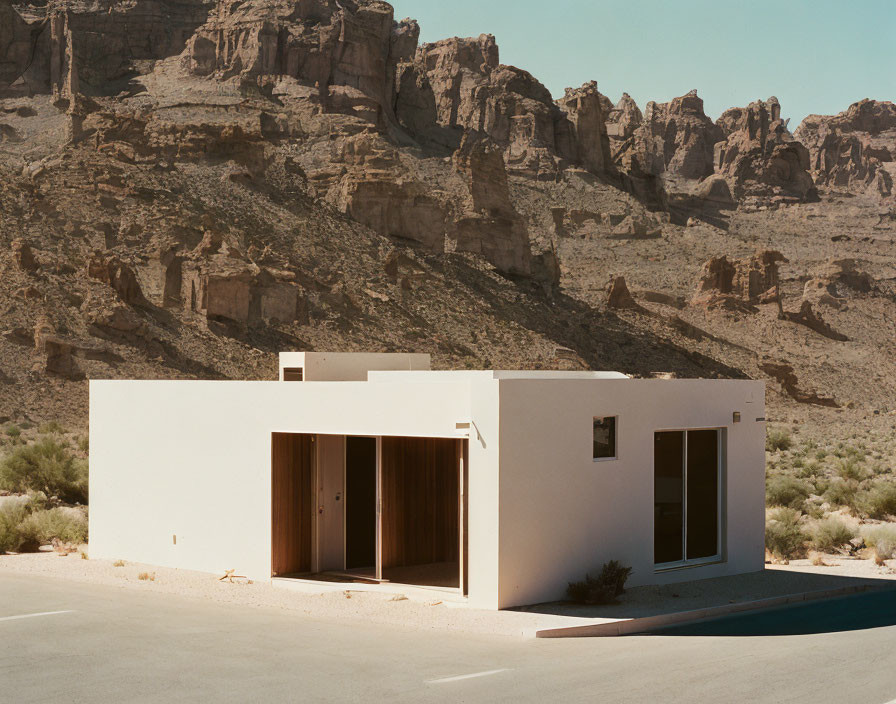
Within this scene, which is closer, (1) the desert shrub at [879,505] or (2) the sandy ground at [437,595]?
(2) the sandy ground at [437,595]

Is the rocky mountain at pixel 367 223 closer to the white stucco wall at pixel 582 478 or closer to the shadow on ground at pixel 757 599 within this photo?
the white stucco wall at pixel 582 478

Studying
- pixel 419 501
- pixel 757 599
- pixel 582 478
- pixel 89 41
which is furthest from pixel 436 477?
pixel 89 41

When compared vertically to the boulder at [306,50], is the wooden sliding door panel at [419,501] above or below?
below

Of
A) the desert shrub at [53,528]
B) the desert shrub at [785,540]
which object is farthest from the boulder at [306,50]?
the desert shrub at [785,540]

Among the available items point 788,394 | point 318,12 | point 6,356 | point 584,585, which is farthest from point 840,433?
point 318,12

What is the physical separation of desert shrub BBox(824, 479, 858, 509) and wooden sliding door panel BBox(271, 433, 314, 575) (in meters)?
16.2

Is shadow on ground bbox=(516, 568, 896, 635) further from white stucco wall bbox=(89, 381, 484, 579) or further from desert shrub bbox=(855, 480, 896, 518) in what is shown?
desert shrub bbox=(855, 480, 896, 518)

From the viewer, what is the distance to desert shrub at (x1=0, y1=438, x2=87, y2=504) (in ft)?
91.8

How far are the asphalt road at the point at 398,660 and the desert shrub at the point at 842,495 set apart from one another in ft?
46.9

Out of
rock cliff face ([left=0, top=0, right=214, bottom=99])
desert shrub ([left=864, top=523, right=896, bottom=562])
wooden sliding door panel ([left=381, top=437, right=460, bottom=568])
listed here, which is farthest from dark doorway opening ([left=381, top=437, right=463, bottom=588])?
rock cliff face ([left=0, top=0, right=214, bottom=99])

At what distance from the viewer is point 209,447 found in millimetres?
17250

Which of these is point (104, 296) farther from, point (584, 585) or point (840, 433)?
point (584, 585)

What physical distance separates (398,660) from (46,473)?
63.7ft

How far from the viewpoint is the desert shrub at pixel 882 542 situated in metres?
20.0
